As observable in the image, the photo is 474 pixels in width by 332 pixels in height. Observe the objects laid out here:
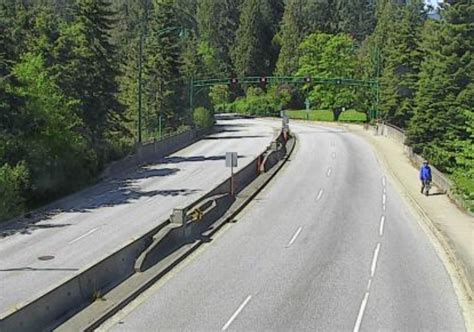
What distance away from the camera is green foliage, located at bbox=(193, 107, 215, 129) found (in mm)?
83531

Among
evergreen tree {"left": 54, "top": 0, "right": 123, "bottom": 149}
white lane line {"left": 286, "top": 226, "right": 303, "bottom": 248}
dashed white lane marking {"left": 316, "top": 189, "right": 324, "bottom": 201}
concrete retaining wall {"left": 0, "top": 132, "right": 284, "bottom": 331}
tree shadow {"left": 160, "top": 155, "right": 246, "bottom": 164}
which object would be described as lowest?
tree shadow {"left": 160, "top": 155, "right": 246, "bottom": 164}

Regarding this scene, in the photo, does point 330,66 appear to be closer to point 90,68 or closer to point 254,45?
point 254,45

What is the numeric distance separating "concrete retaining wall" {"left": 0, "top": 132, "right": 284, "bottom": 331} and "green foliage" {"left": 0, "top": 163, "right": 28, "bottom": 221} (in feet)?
41.3

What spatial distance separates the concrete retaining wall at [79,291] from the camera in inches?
553

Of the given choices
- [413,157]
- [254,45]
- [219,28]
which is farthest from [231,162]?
[219,28]

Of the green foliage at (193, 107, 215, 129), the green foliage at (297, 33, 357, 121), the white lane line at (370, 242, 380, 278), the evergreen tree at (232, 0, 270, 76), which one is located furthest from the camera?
the evergreen tree at (232, 0, 270, 76)

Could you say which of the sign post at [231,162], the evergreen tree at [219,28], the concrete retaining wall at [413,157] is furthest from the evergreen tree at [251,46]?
the sign post at [231,162]

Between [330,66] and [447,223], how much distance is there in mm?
83574

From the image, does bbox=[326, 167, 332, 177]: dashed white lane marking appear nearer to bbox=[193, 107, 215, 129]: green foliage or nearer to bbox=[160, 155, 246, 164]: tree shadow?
bbox=[160, 155, 246, 164]: tree shadow

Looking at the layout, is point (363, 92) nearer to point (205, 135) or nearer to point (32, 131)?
point (205, 135)

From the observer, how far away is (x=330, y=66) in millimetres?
111500

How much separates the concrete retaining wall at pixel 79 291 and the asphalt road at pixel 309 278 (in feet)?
3.04

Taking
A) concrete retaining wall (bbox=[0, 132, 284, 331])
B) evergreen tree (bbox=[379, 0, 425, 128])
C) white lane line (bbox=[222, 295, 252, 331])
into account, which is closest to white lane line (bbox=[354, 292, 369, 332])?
white lane line (bbox=[222, 295, 252, 331])

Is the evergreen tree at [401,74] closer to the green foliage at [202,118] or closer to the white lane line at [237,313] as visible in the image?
the green foliage at [202,118]
